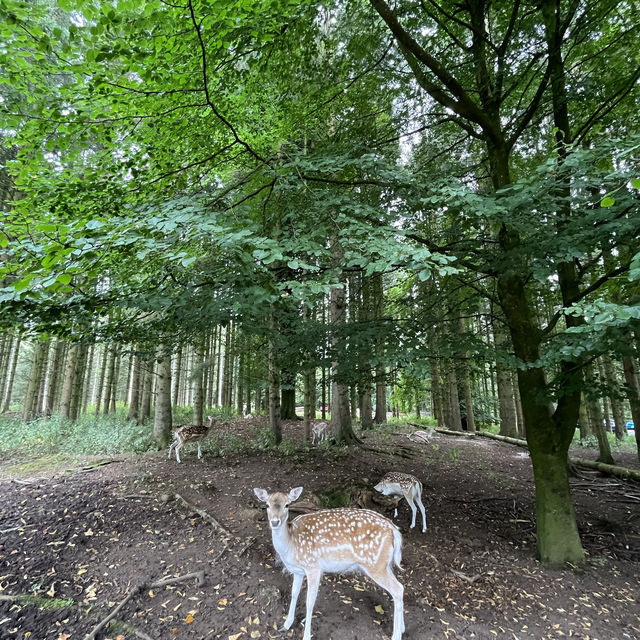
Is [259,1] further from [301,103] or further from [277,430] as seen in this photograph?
[277,430]

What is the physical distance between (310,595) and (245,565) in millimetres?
1423

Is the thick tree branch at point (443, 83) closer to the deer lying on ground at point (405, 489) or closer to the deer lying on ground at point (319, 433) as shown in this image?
the deer lying on ground at point (405, 489)

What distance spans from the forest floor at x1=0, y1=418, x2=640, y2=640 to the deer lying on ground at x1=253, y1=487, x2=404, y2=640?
1.78ft

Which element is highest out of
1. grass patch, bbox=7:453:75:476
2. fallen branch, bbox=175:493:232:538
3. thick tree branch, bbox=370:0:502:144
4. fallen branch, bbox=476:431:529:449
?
thick tree branch, bbox=370:0:502:144

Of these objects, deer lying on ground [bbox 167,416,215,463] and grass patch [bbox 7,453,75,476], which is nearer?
grass patch [bbox 7,453,75,476]

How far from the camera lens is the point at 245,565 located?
14.7 ft

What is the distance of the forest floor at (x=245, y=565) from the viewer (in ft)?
11.9

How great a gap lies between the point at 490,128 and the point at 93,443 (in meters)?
11.5

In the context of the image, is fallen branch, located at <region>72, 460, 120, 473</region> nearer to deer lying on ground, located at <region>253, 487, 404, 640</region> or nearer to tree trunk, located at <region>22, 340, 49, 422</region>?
deer lying on ground, located at <region>253, 487, 404, 640</region>

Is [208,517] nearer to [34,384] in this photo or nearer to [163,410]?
[163,410]

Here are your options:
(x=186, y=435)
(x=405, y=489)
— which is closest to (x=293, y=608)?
(x=405, y=489)

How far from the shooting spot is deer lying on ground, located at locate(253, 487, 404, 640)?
3539 mm

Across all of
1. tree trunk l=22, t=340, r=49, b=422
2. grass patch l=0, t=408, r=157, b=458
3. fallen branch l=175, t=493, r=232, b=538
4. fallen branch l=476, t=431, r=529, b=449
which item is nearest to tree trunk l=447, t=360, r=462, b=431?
fallen branch l=476, t=431, r=529, b=449

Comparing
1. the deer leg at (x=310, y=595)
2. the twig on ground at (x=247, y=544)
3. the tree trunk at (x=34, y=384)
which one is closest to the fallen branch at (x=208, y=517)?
the twig on ground at (x=247, y=544)
